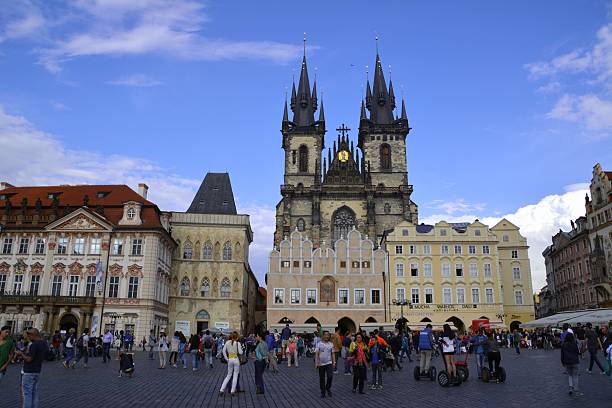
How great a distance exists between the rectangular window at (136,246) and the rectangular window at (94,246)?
2.98 m

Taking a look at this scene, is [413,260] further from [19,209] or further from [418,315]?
[19,209]

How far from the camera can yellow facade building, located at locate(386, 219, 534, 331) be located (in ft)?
171

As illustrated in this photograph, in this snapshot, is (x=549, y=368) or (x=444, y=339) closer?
(x=444, y=339)

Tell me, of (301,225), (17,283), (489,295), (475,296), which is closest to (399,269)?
(475,296)

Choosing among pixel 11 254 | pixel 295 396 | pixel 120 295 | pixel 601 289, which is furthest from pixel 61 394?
pixel 601 289

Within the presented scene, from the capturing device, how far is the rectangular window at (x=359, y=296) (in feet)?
169

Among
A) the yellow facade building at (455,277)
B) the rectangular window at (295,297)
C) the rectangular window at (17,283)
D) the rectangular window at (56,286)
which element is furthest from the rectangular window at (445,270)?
the rectangular window at (17,283)

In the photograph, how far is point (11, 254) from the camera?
4556 cm

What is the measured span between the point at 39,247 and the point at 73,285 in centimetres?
466

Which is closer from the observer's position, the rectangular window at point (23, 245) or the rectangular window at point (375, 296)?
the rectangular window at point (23, 245)

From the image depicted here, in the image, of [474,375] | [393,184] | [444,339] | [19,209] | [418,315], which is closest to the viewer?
[444,339]

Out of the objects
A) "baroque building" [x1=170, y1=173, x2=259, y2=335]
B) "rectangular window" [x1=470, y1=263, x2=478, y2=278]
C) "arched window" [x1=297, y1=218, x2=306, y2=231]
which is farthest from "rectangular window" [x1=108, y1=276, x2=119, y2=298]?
"rectangular window" [x1=470, y1=263, x2=478, y2=278]

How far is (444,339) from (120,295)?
1386 inches

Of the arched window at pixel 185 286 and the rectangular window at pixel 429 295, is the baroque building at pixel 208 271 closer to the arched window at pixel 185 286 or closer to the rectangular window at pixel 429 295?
the arched window at pixel 185 286
